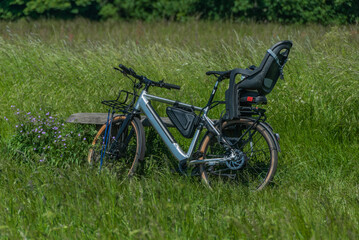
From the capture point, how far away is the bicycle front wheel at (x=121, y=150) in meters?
4.79

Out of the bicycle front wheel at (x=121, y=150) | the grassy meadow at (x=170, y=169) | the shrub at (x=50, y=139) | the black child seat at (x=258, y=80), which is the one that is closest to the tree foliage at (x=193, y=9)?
the grassy meadow at (x=170, y=169)

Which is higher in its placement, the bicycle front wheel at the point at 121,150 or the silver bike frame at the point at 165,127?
the silver bike frame at the point at 165,127

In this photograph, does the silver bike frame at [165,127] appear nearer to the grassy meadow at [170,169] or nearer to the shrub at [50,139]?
the grassy meadow at [170,169]

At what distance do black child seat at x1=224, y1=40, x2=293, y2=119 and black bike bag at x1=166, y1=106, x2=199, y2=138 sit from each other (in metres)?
0.32

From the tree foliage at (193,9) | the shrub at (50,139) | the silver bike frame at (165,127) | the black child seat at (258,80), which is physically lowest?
the tree foliage at (193,9)

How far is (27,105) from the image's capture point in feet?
20.9

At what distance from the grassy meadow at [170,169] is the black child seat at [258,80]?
736mm

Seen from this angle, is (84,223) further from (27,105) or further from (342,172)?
(27,105)

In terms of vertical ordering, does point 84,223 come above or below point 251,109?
below

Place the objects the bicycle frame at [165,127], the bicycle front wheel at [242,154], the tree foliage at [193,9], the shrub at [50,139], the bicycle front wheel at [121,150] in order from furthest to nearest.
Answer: the tree foliage at [193,9] → the shrub at [50,139] → the bicycle front wheel at [121,150] → the bicycle frame at [165,127] → the bicycle front wheel at [242,154]

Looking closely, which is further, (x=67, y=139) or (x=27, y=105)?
(x=27, y=105)

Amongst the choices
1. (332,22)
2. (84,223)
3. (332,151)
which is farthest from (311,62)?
(332,22)

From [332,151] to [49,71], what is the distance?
4253 millimetres

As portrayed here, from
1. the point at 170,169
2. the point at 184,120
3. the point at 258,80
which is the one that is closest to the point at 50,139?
the point at 170,169
